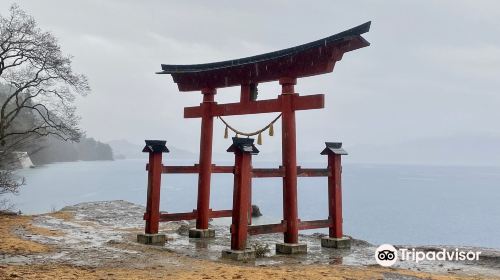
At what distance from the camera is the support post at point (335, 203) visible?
10586 mm

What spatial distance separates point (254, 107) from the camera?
1076 centimetres

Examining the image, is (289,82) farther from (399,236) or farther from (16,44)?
(399,236)

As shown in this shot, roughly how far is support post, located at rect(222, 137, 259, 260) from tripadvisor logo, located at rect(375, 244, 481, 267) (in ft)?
9.28

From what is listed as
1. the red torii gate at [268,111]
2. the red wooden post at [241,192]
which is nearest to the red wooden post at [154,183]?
the red torii gate at [268,111]

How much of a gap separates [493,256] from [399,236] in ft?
160

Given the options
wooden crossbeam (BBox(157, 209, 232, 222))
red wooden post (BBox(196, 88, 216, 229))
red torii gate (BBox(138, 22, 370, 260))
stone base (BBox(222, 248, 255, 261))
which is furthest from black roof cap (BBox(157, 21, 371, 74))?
stone base (BBox(222, 248, 255, 261))

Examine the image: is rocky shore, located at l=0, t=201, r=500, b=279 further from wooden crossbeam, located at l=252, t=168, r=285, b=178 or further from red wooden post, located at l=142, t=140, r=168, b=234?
wooden crossbeam, located at l=252, t=168, r=285, b=178

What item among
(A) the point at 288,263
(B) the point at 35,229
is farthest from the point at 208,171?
(B) the point at 35,229

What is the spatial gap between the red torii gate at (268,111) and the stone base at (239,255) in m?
0.12

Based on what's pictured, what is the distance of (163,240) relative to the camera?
1078 centimetres

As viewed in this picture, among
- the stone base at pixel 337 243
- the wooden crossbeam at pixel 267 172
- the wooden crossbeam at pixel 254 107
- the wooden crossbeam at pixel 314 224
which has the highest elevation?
the wooden crossbeam at pixel 254 107

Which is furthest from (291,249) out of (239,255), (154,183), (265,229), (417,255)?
(154,183)

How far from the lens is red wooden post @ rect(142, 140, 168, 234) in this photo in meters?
10.9

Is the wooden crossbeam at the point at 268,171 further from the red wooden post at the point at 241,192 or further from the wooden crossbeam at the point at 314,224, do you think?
the wooden crossbeam at the point at 314,224
